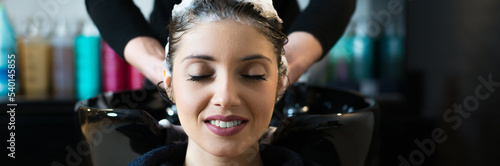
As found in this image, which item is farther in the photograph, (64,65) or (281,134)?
(64,65)

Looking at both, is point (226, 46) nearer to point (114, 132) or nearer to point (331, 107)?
point (114, 132)

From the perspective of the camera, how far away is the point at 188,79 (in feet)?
1.77

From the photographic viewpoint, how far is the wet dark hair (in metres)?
0.54

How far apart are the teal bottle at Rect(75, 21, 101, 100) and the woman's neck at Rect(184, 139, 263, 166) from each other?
39.0 inches

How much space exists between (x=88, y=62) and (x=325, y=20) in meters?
1.01

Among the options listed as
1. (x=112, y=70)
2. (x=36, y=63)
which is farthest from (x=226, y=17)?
(x=36, y=63)

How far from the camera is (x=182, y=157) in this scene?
65 cm

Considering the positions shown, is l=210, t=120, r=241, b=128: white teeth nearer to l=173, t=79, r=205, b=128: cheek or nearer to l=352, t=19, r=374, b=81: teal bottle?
l=173, t=79, r=205, b=128: cheek

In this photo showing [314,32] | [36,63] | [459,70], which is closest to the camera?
[314,32]

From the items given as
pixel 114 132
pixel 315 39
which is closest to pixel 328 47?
pixel 315 39

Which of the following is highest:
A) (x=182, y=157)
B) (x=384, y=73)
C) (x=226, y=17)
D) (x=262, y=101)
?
(x=226, y=17)

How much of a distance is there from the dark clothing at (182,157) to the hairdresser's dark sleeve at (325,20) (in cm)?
20

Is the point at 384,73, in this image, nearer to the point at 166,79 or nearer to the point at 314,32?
the point at 314,32

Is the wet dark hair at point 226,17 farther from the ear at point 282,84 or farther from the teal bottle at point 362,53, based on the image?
the teal bottle at point 362,53
